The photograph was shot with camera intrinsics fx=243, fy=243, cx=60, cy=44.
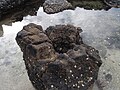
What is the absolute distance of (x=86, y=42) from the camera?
5.04 metres

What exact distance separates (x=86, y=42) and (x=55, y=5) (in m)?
1.71

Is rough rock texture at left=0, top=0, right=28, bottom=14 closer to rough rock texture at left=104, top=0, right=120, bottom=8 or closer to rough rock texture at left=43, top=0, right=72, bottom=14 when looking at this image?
rough rock texture at left=43, top=0, right=72, bottom=14

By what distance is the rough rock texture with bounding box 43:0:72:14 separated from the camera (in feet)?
20.2

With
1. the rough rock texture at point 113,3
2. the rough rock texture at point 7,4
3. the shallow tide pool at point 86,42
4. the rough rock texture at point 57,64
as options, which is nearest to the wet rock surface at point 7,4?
the rough rock texture at point 7,4

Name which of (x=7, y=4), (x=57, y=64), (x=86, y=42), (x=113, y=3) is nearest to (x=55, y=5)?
(x=7, y=4)

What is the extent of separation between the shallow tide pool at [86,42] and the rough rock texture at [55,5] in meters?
0.13

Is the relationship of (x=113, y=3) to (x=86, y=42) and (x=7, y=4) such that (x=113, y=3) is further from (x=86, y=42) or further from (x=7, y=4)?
(x=7, y=4)

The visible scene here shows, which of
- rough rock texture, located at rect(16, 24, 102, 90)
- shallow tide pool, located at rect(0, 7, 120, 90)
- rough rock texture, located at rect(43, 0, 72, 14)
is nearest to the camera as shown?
rough rock texture, located at rect(16, 24, 102, 90)

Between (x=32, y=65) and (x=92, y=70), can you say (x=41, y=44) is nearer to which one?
(x=32, y=65)

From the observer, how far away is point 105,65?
443 cm

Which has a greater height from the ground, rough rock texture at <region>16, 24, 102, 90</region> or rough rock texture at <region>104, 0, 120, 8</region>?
rough rock texture at <region>16, 24, 102, 90</region>

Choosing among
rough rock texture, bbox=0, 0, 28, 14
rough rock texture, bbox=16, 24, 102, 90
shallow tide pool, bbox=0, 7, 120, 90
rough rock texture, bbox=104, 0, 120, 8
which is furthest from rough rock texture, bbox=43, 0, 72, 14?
rough rock texture, bbox=16, 24, 102, 90

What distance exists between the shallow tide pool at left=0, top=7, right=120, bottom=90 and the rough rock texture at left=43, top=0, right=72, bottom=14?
13 centimetres

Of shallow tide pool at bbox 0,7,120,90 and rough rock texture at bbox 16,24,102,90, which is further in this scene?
shallow tide pool at bbox 0,7,120,90
